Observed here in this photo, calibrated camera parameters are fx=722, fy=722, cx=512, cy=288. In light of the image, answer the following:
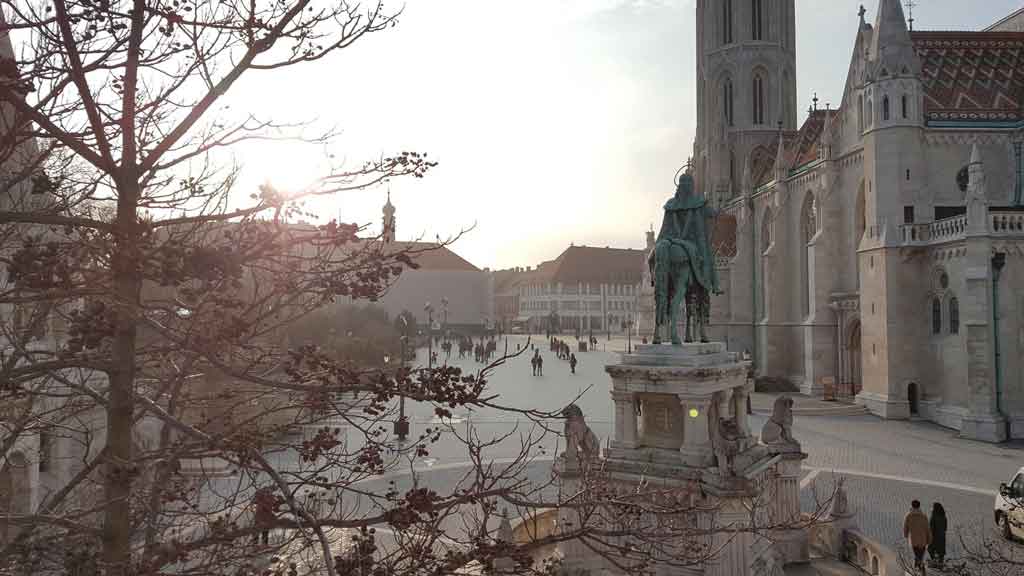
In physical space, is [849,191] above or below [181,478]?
above

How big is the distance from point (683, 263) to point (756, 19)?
144ft

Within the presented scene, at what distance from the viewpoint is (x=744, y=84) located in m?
47.4

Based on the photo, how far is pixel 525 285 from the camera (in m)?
115

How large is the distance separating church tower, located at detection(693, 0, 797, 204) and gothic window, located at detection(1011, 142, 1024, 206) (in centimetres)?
2064

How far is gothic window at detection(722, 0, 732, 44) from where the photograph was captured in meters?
48.4

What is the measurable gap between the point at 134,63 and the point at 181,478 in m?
2.05

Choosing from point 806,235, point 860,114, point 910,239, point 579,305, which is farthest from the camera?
point 579,305

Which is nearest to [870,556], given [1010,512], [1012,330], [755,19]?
[1010,512]

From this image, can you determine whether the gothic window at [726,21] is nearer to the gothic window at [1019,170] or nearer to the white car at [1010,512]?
the gothic window at [1019,170]

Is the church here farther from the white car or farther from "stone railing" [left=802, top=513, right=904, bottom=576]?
"stone railing" [left=802, top=513, right=904, bottom=576]

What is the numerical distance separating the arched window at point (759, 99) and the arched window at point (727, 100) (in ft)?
5.17

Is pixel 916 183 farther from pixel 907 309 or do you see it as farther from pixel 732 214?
pixel 732 214

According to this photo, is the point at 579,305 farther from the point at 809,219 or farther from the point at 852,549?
the point at 852,549

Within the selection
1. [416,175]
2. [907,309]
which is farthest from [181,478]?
[907,309]
